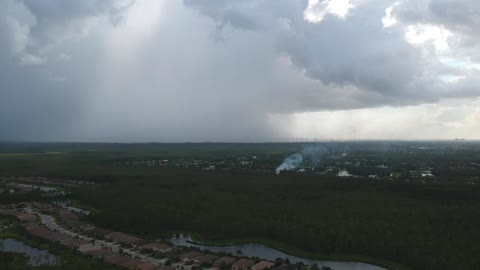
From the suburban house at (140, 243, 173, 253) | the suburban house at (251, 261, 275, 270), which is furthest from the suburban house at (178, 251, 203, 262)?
the suburban house at (251, 261, 275, 270)

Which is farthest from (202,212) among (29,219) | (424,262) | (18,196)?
(18,196)

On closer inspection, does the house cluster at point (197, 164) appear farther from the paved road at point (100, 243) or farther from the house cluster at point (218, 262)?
the house cluster at point (218, 262)

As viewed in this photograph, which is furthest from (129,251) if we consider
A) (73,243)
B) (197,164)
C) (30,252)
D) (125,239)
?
(197,164)

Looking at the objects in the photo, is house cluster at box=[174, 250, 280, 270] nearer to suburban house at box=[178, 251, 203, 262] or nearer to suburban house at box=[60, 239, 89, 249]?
suburban house at box=[178, 251, 203, 262]

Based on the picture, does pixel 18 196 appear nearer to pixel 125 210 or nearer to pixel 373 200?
pixel 125 210

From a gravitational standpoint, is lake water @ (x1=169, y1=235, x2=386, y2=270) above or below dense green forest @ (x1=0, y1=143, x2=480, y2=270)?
below
